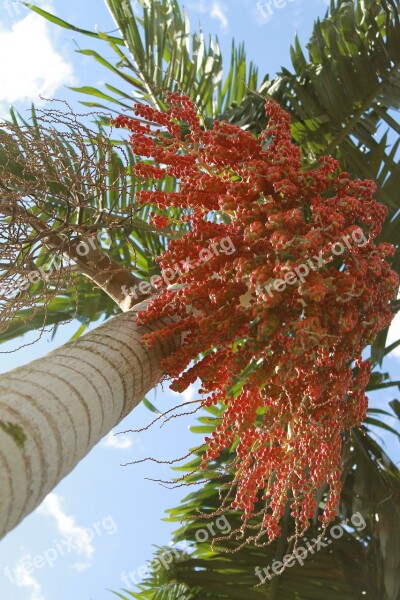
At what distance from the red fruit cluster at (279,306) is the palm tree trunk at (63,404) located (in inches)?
5.8

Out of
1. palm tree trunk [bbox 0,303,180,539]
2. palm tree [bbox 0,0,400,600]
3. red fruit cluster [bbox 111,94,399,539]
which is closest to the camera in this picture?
palm tree trunk [bbox 0,303,180,539]

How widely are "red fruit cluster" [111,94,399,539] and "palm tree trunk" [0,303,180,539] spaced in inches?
5.8

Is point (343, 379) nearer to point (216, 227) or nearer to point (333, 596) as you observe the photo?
point (216, 227)

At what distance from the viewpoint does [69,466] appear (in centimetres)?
158

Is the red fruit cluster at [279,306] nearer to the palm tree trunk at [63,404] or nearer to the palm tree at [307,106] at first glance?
the palm tree trunk at [63,404]

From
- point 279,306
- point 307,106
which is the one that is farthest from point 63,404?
point 307,106

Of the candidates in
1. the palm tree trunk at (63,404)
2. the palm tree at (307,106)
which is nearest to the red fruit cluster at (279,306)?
the palm tree trunk at (63,404)

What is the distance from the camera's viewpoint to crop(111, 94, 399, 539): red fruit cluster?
217 centimetres

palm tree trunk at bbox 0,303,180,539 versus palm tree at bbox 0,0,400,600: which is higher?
palm tree at bbox 0,0,400,600

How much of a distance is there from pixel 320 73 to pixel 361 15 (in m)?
0.68

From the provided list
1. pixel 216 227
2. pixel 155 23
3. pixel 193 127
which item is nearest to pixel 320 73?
pixel 155 23

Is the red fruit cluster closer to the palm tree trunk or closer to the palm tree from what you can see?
the palm tree trunk

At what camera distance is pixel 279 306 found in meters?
2.24

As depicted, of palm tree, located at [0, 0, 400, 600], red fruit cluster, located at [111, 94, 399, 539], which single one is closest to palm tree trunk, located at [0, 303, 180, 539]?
red fruit cluster, located at [111, 94, 399, 539]
